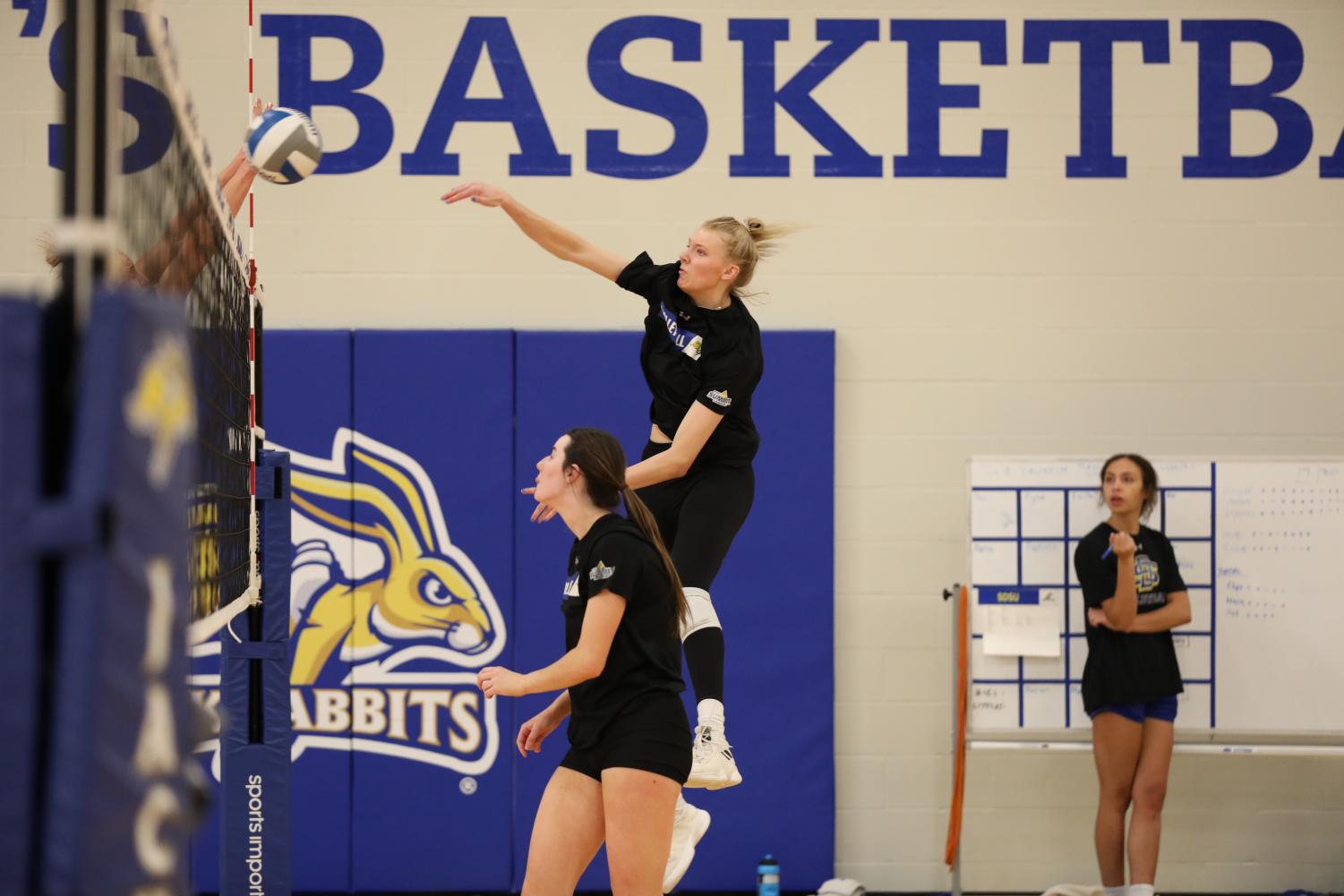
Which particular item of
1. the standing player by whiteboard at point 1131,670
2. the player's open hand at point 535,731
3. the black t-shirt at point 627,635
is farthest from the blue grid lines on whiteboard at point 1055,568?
the black t-shirt at point 627,635

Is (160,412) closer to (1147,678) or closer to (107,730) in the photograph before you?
(107,730)

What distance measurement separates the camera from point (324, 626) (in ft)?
22.1

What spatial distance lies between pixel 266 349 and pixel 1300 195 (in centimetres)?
526

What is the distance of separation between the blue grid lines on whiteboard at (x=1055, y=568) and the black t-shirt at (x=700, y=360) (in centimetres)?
233

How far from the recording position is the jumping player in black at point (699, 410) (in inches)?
165

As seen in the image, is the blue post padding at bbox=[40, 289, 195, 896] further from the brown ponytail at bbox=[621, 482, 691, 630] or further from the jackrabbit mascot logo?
the jackrabbit mascot logo

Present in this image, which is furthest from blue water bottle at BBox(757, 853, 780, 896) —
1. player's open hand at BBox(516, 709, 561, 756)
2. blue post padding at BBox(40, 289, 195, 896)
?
blue post padding at BBox(40, 289, 195, 896)

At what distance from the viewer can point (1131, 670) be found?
609 centimetres

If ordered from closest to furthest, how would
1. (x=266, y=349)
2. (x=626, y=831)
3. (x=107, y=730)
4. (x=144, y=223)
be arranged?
(x=107, y=730), (x=144, y=223), (x=626, y=831), (x=266, y=349)

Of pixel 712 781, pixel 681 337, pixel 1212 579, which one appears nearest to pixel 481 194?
pixel 681 337

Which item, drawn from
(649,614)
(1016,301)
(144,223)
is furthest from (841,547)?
(144,223)

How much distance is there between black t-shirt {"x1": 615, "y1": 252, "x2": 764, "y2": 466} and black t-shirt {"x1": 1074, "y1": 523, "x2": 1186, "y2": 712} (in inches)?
95.1

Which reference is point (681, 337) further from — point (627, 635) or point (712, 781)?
point (712, 781)

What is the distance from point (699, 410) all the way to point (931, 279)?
10.3 ft
